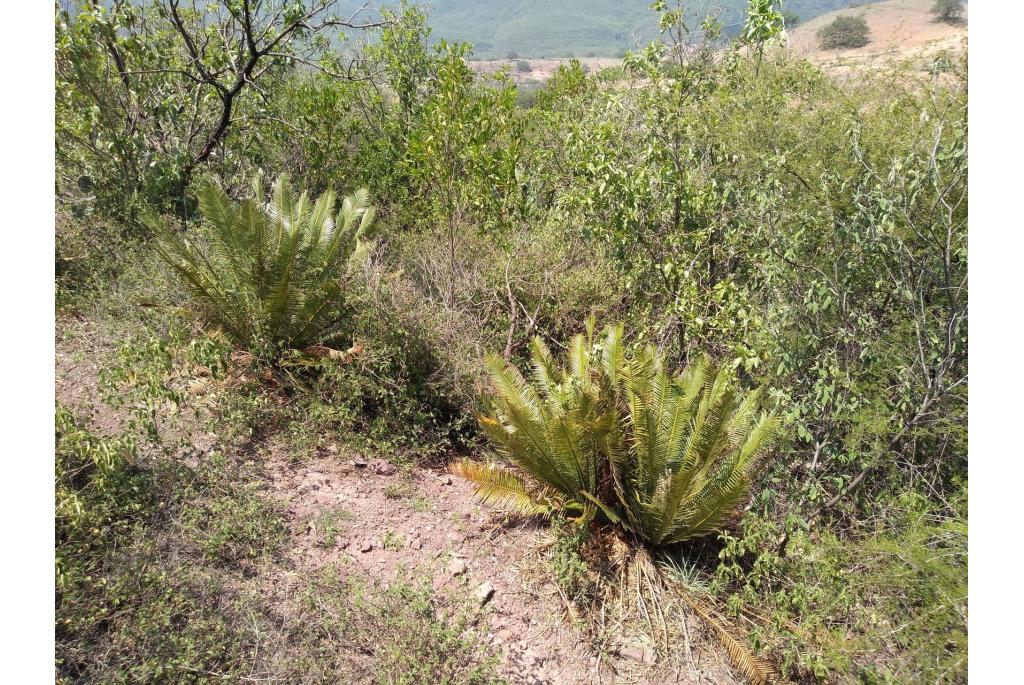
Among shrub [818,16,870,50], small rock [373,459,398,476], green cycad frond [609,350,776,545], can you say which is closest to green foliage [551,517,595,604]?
green cycad frond [609,350,776,545]

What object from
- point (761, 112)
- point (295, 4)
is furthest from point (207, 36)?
point (761, 112)

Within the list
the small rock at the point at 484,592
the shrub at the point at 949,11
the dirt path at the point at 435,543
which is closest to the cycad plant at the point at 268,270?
the dirt path at the point at 435,543

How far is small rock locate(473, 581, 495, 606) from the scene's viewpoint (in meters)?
3.63

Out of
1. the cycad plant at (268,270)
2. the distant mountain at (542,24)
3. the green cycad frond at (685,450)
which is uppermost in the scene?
the distant mountain at (542,24)

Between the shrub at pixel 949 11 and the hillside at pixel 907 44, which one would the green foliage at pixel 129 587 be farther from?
the hillside at pixel 907 44

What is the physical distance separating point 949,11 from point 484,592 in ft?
15.2

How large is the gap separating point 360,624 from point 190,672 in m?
0.73

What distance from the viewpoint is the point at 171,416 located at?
4.39m

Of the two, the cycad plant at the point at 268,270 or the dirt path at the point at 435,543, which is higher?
the cycad plant at the point at 268,270

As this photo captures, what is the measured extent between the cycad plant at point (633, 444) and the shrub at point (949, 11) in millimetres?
2279

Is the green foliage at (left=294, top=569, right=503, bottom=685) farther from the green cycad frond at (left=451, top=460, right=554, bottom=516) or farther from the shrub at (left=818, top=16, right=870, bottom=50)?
the shrub at (left=818, top=16, right=870, bottom=50)

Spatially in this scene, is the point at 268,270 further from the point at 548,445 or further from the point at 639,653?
the point at 639,653

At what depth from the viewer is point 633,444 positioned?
3980 mm

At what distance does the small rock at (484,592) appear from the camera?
3.63 m
